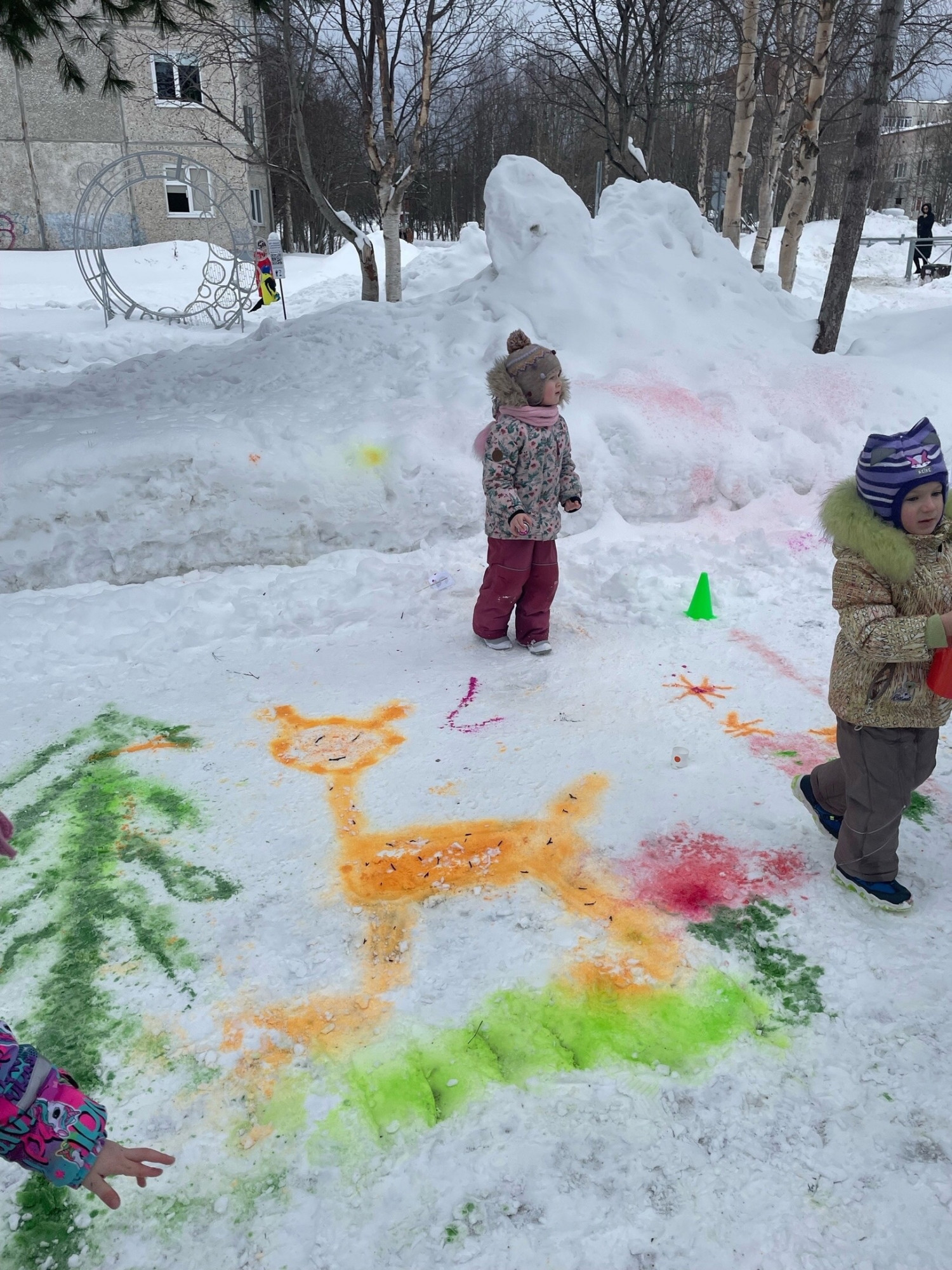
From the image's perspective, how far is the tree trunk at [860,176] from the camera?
307 inches

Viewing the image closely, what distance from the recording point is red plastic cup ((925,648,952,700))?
2318 mm

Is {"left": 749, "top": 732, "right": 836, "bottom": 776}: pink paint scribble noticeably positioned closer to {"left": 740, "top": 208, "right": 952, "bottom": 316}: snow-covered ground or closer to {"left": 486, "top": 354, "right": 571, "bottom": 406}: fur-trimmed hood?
{"left": 486, "top": 354, "right": 571, "bottom": 406}: fur-trimmed hood

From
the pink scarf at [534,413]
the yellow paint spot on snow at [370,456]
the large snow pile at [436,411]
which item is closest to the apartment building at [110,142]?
the large snow pile at [436,411]

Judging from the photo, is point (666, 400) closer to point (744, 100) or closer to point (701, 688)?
point (701, 688)

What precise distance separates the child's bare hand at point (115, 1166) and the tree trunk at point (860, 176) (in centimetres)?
837

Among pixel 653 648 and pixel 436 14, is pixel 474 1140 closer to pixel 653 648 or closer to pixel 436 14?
pixel 653 648

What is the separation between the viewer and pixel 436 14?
11.3 metres

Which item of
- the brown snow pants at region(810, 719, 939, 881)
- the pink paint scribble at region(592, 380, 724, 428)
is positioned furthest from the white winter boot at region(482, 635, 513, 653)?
the pink paint scribble at region(592, 380, 724, 428)

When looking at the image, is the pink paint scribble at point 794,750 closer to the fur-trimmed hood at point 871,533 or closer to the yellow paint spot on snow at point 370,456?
the fur-trimmed hood at point 871,533

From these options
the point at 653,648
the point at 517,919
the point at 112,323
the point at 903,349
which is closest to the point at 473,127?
the point at 112,323

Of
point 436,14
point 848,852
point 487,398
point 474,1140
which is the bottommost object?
point 474,1140

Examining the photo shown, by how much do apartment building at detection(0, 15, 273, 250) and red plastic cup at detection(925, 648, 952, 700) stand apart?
75.6 ft

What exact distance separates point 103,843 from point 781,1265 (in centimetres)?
236

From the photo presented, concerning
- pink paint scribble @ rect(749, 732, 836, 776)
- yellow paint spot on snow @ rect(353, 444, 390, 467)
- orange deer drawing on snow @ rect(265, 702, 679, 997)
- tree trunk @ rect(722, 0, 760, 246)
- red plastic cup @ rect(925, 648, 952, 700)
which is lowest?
orange deer drawing on snow @ rect(265, 702, 679, 997)
